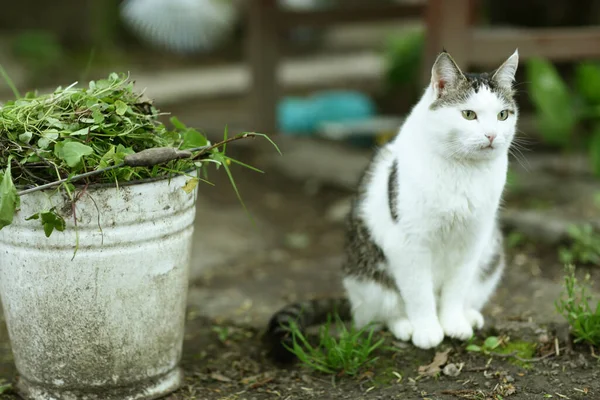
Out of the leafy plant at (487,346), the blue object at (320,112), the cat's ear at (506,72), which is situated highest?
the cat's ear at (506,72)

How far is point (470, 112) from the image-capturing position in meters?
2.41

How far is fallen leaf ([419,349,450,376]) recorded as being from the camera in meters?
2.61

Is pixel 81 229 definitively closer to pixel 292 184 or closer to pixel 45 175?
pixel 45 175

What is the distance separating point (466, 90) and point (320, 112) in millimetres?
4822

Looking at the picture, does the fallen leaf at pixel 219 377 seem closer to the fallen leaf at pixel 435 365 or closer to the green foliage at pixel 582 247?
the fallen leaf at pixel 435 365

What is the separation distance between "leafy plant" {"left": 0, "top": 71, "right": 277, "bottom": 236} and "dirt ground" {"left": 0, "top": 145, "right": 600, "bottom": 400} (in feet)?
2.99

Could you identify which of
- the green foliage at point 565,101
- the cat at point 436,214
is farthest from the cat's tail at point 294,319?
the green foliage at point 565,101

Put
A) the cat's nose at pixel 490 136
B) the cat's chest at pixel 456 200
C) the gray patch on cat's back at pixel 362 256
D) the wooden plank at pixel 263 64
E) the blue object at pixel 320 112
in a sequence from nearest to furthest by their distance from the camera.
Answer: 1. the cat's nose at pixel 490 136
2. the cat's chest at pixel 456 200
3. the gray patch on cat's back at pixel 362 256
4. the wooden plank at pixel 263 64
5. the blue object at pixel 320 112

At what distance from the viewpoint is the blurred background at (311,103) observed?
4.00 metres

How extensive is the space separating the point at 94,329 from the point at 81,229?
1.19ft

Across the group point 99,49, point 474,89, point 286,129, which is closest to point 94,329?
point 474,89

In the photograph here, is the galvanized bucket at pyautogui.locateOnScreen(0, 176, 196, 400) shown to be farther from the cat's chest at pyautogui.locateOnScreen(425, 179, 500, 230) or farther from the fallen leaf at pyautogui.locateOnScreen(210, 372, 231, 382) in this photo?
the cat's chest at pyautogui.locateOnScreen(425, 179, 500, 230)

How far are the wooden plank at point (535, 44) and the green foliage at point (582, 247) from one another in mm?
1208

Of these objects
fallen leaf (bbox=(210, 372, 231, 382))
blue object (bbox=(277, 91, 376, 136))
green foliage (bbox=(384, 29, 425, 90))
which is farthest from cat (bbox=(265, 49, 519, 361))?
green foliage (bbox=(384, 29, 425, 90))
